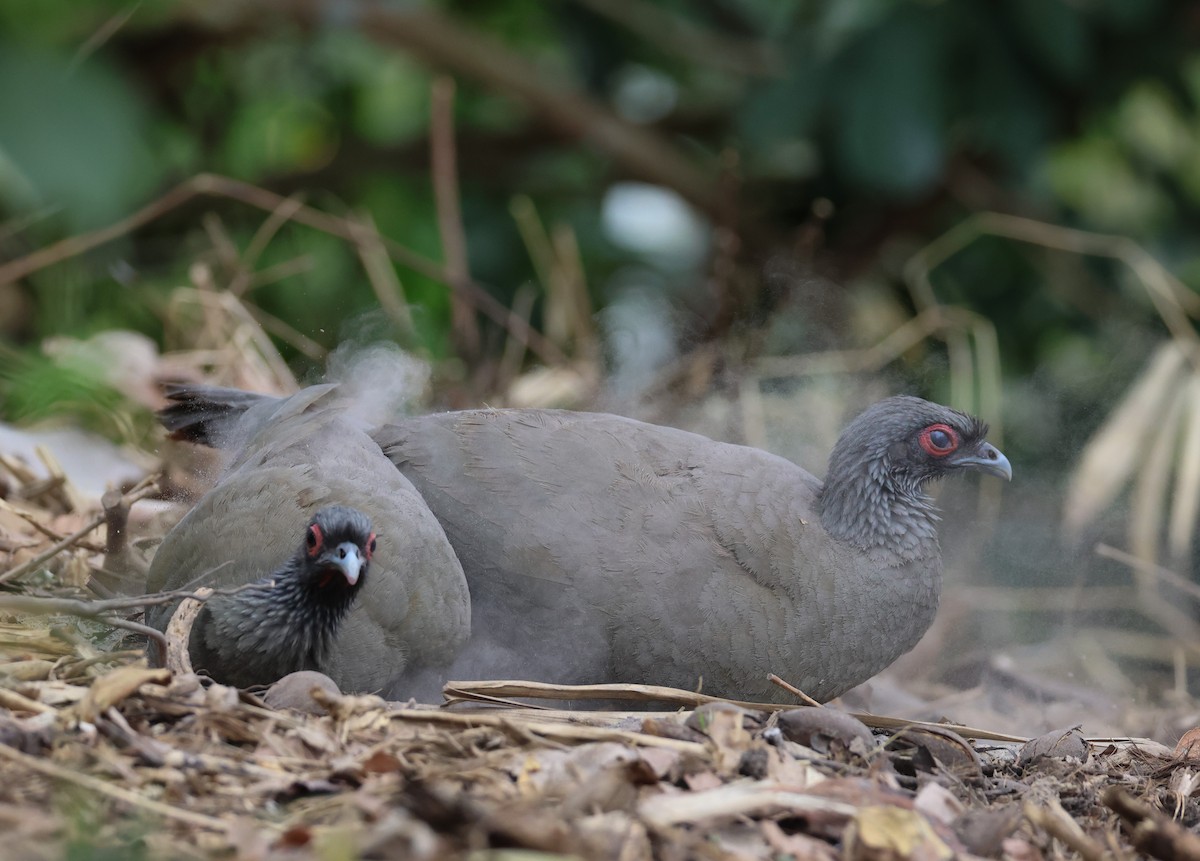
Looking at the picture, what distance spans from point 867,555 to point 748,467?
402mm

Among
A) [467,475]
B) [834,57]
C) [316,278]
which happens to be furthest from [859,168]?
[467,475]

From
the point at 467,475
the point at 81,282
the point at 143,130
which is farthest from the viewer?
the point at 81,282

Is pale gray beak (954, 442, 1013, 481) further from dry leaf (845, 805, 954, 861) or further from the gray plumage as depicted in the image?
dry leaf (845, 805, 954, 861)

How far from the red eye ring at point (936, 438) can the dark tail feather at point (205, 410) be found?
1935mm

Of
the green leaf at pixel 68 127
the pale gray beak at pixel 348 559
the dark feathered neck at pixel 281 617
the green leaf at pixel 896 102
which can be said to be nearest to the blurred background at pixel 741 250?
the green leaf at pixel 896 102

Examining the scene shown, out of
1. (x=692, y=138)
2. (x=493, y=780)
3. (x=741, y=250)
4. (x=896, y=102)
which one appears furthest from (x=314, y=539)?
(x=692, y=138)

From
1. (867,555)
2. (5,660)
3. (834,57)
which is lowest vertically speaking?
(5,660)

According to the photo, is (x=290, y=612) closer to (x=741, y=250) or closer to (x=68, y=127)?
(x=68, y=127)

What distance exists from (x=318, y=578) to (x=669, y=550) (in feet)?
2.97

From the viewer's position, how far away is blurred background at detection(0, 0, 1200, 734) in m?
4.95

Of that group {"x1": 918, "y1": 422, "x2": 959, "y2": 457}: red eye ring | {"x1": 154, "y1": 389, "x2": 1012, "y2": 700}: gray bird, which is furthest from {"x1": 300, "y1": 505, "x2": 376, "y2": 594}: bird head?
{"x1": 918, "y1": 422, "x2": 959, "y2": 457}: red eye ring

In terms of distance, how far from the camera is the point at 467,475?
359 centimetres

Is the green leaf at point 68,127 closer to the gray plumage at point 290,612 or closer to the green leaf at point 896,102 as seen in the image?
the gray plumage at point 290,612

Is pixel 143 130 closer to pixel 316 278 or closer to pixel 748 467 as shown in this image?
pixel 748 467
